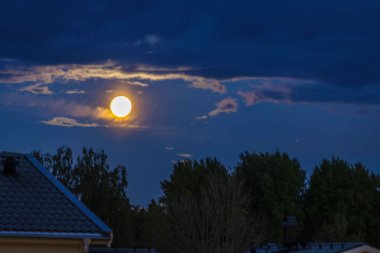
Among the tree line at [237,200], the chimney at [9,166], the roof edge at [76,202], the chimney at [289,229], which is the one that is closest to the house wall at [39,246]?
the roof edge at [76,202]

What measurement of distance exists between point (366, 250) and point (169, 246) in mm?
22985

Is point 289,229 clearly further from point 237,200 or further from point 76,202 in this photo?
point 237,200

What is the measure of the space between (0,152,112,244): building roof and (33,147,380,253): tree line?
106 feet

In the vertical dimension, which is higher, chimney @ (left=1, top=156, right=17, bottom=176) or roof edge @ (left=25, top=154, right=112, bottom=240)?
chimney @ (left=1, top=156, right=17, bottom=176)

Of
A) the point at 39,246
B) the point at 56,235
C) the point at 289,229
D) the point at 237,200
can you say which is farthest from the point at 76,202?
the point at 237,200

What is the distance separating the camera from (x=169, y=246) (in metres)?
52.5

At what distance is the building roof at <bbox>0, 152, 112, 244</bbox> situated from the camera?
45.8 feet

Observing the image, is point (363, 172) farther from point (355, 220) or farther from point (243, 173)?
point (243, 173)

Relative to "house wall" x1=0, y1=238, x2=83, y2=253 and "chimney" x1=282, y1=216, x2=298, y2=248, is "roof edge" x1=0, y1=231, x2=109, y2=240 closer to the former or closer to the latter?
"house wall" x1=0, y1=238, x2=83, y2=253

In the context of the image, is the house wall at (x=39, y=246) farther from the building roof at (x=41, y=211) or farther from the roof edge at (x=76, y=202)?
the roof edge at (x=76, y=202)

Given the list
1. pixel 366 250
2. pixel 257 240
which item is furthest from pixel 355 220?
pixel 366 250

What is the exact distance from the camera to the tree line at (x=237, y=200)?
49812 millimetres

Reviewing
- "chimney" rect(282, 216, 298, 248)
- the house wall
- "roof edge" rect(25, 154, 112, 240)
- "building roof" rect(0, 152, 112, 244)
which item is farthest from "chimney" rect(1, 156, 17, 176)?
"chimney" rect(282, 216, 298, 248)

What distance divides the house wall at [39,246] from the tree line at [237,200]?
33.5m
